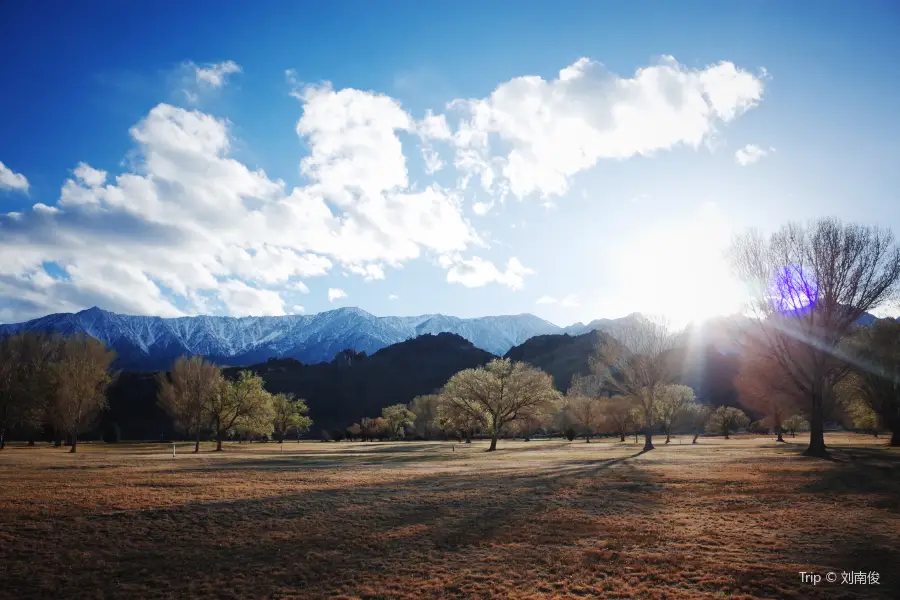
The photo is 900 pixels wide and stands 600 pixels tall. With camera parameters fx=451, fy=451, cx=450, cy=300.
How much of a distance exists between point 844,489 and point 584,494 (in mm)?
14763

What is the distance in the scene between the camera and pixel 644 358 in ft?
192

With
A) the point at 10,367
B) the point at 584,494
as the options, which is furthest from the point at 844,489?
the point at 10,367

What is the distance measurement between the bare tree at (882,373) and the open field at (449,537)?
96.0ft

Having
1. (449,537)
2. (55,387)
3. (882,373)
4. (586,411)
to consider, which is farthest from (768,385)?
(55,387)

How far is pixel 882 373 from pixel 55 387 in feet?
354

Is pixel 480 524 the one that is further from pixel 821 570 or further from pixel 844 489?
pixel 844 489

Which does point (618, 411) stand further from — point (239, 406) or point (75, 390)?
point (75, 390)

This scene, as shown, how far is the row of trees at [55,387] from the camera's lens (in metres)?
59.0

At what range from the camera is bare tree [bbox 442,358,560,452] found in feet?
212

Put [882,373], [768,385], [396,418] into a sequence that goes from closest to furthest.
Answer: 1. [882,373]
2. [768,385]
3. [396,418]

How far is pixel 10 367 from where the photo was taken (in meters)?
62.0

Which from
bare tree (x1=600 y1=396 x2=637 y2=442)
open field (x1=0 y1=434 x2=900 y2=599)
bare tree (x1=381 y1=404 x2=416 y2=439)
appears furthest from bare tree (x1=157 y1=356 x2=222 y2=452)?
bare tree (x1=600 y1=396 x2=637 y2=442)

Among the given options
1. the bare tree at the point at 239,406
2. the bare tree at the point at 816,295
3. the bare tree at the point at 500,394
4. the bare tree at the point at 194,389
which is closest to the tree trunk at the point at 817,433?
the bare tree at the point at 816,295

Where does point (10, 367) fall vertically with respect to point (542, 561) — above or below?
above
